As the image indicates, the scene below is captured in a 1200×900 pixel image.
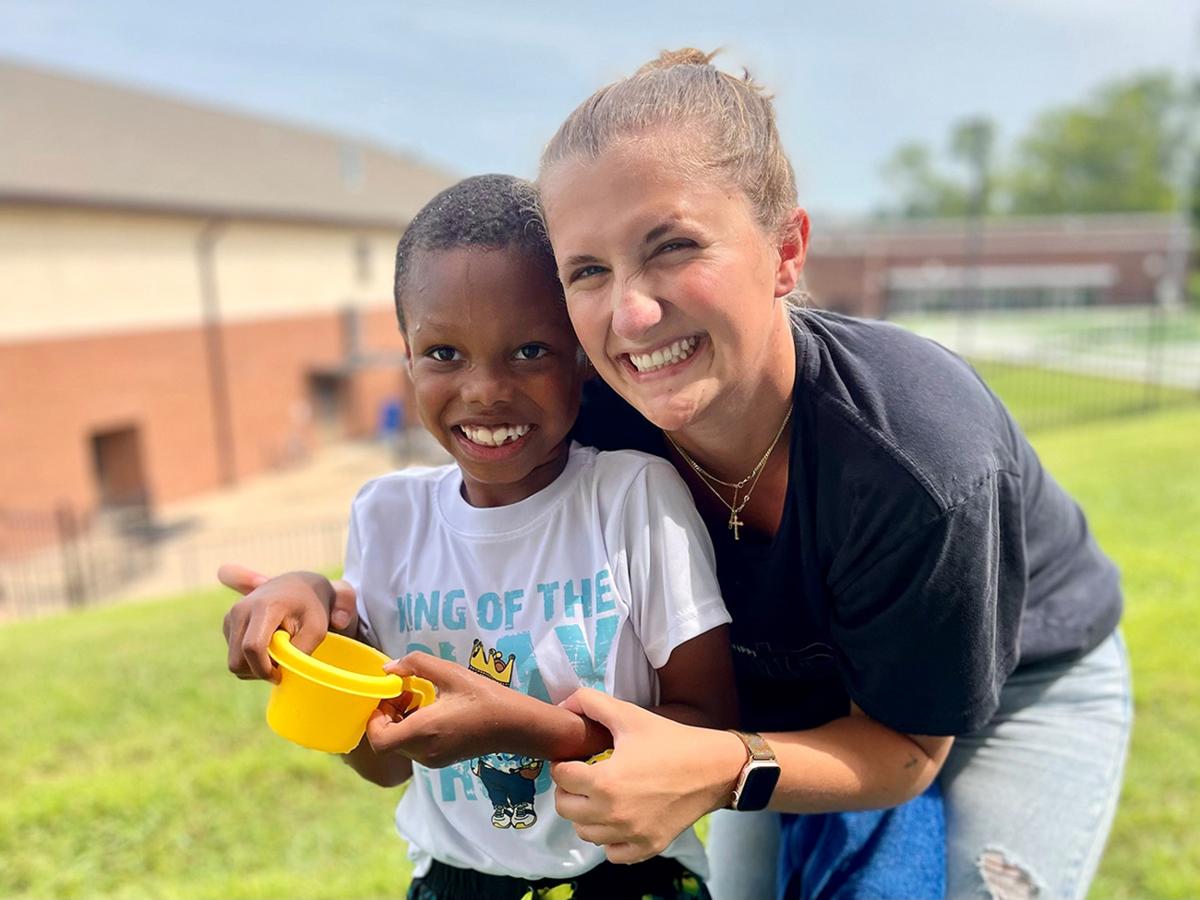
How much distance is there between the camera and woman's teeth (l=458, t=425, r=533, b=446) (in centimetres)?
182

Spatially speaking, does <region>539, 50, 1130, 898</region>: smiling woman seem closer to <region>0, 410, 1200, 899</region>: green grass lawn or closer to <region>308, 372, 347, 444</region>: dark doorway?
<region>0, 410, 1200, 899</region>: green grass lawn

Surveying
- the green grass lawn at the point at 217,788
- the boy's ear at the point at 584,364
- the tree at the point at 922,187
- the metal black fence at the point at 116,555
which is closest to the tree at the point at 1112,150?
the tree at the point at 922,187

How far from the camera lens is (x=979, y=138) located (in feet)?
170

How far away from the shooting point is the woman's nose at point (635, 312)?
163 centimetres

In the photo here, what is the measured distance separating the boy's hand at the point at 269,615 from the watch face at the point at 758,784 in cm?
80

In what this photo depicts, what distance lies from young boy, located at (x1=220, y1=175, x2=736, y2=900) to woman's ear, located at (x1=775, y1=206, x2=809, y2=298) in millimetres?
406

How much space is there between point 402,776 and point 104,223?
22.1 meters

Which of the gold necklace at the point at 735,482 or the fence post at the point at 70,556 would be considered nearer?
the gold necklace at the point at 735,482

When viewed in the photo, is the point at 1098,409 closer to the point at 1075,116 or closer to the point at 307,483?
the point at 307,483

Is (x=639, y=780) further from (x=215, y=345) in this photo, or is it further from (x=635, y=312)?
(x=215, y=345)

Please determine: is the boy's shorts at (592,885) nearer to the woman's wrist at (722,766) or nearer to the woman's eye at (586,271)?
the woman's wrist at (722,766)

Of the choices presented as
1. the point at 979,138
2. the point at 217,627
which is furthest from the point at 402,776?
the point at 979,138

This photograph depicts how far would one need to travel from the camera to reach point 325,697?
4.96 feet

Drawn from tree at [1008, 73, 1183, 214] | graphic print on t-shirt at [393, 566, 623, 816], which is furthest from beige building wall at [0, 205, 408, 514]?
tree at [1008, 73, 1183, 214]
